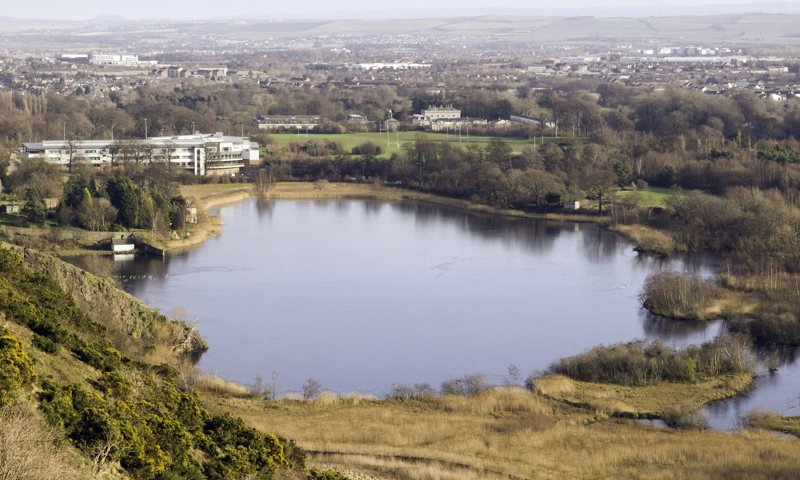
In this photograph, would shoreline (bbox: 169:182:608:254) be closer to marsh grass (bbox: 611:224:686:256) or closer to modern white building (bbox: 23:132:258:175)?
modern white building (bbox: 23:132:258:175)

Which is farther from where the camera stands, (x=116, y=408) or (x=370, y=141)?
(x=370, y=141)

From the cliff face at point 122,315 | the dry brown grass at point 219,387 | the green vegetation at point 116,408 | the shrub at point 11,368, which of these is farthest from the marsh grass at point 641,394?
the shrub at point 11,368

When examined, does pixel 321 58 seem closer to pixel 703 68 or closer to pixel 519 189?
pixel 703 68

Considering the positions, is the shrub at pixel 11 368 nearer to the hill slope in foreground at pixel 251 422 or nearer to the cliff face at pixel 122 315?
the hill slope in foreground at pixel 251 422

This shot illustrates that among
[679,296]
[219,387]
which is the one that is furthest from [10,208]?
[679,296]

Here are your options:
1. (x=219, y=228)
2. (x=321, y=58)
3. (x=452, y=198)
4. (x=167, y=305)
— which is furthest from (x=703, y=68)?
(x=167, y=305)

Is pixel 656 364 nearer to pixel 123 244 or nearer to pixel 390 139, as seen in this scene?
pixel 123 244

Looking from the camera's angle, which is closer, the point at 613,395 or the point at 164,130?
the point at 613,395
